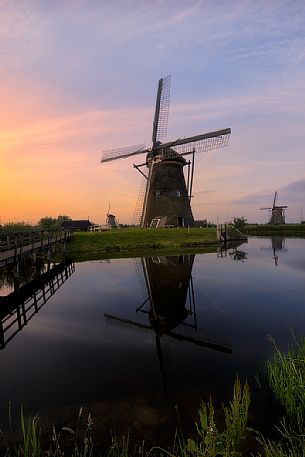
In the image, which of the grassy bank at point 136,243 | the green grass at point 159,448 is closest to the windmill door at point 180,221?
the grassy bank at point 136,243

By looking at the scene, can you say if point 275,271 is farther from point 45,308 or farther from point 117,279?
point 45,308

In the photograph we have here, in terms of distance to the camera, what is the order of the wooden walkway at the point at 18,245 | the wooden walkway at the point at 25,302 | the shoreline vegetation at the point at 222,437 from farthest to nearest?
1. the wooden walkway at the point at 18,245
2. the wooden walkway at the point at 25,302
3. the shoreline vegetation at the point at 222,437

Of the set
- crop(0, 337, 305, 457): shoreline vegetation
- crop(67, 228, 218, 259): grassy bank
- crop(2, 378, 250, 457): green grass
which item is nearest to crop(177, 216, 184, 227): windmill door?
crop(67, 228, 218, 259): grassy bank

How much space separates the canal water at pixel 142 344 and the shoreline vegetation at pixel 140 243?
1360 cm

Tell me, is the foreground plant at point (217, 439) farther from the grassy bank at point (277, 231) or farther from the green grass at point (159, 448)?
the grassy bank at point (277, 231)

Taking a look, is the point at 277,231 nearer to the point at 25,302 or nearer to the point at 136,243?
the point at 136,243

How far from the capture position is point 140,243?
3719cm

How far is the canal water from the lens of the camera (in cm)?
608

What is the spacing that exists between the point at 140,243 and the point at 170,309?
24.1 m

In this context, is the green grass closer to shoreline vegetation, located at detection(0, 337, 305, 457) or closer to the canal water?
shoreline vegetation, located at detection(0, 337, 305, 457)

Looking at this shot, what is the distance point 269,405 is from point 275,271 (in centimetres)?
1747

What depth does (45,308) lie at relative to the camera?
46.1ft

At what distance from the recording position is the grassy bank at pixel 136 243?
112ft

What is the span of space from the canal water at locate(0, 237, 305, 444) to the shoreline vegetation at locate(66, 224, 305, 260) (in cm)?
1360
